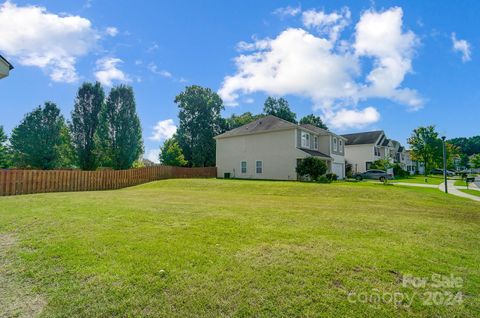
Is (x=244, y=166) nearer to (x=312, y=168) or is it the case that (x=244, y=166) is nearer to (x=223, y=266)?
(x=312, y=168)

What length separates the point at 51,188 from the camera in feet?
57.4

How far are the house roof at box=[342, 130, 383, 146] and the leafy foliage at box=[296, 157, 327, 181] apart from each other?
25812 mm

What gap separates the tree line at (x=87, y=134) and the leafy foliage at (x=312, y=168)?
77.6 ft

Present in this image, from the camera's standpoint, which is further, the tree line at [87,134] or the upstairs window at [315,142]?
the tree line at [87,134]

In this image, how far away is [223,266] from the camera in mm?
3936

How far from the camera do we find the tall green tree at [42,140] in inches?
1383

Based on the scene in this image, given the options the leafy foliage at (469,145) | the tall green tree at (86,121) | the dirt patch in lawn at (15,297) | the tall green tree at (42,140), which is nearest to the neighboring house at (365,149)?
the tall green tree at (86,121)

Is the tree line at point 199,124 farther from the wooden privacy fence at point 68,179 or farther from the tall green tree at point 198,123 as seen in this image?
the wooden privacy fence at point 68,179

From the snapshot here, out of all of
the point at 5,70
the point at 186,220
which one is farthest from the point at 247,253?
the point at 5,70

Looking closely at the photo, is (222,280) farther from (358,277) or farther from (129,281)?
(358,277)

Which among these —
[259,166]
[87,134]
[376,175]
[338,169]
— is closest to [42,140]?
[87,134]

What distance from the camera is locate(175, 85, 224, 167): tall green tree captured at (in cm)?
4566

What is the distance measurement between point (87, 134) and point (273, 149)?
25857 mm

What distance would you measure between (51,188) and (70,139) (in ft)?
70.6
